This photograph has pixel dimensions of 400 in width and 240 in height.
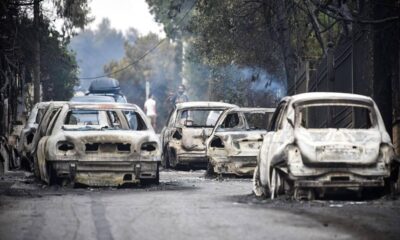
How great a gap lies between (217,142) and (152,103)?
21307mm

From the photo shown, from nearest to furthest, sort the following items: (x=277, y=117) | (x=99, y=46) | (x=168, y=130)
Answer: (x=277, y=117) → (x=168, y=130) → (x=99, y=46)

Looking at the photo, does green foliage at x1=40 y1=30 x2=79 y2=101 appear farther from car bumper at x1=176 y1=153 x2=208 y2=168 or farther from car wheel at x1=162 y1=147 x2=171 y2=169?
car bumper at x1=176 y1=153 x2=208 y2=168

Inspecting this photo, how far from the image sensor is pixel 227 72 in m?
38.7

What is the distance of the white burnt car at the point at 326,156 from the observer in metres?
11.8

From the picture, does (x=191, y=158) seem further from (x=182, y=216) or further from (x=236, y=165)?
(x=182, y=216)

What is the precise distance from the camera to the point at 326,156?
1180cm

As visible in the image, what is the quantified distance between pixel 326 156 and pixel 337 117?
747 cm

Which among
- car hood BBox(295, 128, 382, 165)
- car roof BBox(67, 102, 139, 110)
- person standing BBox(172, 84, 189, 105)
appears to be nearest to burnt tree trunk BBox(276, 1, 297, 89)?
person standing BBox(172, 84, 189, 105)

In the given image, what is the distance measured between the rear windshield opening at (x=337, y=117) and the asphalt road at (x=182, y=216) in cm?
319

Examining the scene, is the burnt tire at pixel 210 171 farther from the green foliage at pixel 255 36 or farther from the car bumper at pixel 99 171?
the green foliage at pixel 255 36

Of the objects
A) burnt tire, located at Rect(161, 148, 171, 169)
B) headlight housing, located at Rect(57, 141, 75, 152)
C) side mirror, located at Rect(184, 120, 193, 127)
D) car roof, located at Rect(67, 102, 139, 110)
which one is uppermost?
car roof, located at Rect(67, 102, 139, 110)

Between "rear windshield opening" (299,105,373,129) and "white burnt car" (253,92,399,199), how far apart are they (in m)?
2.13

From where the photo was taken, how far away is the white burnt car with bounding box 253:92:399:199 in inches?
466

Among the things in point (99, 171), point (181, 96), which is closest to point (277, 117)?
point (99, 171)
